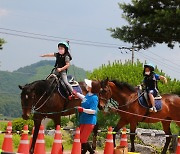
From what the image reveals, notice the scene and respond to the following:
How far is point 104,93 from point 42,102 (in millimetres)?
2106

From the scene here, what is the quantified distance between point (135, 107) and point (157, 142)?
19.9 ft

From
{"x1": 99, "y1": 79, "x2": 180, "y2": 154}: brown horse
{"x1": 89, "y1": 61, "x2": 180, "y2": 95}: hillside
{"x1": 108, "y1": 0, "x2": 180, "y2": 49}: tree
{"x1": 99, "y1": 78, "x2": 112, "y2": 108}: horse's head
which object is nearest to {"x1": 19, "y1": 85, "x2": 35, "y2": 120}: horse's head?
{"x1": 99, "y1": 78, "x2": 112, "y2": 108}: horse's head

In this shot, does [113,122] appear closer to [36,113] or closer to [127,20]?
[127,20]

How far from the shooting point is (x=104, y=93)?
44.6 feet

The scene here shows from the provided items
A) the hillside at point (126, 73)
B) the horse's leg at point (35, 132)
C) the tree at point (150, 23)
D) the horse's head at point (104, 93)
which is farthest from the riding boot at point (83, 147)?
the hillside at point (126, 73)

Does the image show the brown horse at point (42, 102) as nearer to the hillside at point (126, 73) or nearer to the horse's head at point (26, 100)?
the horse's head at point (26, 100)

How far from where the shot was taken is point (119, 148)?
10.5 metres

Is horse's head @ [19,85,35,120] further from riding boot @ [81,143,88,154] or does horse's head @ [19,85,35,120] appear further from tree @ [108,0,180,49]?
tree @ [108,0,180,49]

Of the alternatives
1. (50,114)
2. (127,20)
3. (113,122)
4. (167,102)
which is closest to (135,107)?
(167,102)

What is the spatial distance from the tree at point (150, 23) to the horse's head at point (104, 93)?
530 cm

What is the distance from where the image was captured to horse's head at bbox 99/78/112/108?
13.2 metres

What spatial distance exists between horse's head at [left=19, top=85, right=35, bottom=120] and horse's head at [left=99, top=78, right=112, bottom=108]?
83.8 inches

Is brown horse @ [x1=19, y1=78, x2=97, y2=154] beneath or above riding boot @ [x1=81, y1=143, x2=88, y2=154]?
above

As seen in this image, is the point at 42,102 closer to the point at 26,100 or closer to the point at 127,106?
the point at 26,100
